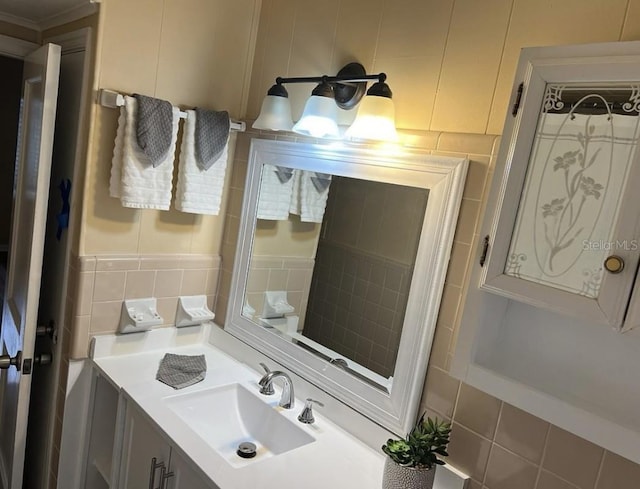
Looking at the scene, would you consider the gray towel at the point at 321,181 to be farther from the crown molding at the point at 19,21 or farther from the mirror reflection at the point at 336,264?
the crown molding at the point at 19,21

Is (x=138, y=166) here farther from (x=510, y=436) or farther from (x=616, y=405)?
(x=616, y=405)

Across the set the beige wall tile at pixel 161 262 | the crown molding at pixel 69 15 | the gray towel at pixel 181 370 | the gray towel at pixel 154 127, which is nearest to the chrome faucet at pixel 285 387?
the gray towel at pixel 181 370

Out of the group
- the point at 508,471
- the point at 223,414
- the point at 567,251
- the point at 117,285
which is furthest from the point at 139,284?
the point at 567,251

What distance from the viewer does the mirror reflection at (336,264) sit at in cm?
146

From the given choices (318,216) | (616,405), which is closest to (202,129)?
(318,216)

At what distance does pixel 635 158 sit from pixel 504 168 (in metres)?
0.23

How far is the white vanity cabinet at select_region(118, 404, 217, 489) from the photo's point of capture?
1347 millimetres

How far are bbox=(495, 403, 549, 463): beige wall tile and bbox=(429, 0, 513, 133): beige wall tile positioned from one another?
2.28ft

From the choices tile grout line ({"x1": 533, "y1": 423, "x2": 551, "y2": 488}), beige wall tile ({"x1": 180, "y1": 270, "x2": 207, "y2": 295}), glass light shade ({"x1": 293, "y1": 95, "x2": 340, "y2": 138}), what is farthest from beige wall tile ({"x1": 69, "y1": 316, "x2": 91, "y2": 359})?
tile grout line ({"x1": 533, "y1": 423, "x2": 551, "y2": 488})

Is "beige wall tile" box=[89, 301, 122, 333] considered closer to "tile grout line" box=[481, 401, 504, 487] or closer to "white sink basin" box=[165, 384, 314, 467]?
"white sink basin" box=[165, 384, 314, 467]

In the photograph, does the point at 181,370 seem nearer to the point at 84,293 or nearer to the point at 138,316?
the point at 138,316

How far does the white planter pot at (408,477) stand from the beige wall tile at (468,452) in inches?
4.1

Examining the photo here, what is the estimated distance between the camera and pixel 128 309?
5.94 feet

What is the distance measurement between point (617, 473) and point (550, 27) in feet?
3.18
